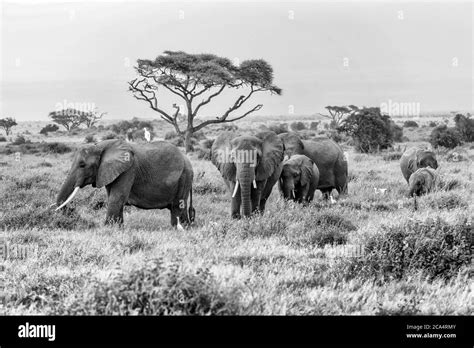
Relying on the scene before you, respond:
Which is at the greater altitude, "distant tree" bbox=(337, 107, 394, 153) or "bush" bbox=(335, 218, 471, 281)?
"distant tree" bbox=(337, 107, 394, 153)

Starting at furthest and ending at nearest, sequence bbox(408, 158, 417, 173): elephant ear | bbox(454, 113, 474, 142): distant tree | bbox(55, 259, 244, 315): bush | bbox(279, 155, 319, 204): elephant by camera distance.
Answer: bbox(454, 113, 474, 142): distant tree < bbox(408, 158, 417, 173): elephant ear < bbox(279, 155, 319, 204): elephant < bbox(55, 259, 244, 315): bush

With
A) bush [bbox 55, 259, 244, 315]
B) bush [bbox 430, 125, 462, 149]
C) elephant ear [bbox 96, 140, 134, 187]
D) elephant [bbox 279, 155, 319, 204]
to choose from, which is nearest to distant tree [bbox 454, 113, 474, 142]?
bush [bbox 430, 125, 462, 149]

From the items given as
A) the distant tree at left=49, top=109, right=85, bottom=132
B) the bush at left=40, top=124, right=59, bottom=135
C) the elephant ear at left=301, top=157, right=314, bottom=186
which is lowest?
the elephant ear at left=301, top=157, right=314, bottom=186

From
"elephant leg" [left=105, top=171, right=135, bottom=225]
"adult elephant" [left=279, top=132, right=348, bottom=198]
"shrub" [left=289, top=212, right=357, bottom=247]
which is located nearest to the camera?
"shrub" [left=289, top=212, right=357, bottom=247]

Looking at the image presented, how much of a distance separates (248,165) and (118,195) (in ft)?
7.42

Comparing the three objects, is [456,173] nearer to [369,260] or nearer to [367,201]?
[367,201]

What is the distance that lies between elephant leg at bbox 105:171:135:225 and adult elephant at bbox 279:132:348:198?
19.0 ft

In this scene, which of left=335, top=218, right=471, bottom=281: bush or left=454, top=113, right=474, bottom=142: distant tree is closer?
left=335, top=218, right=471, bottom=281: bush

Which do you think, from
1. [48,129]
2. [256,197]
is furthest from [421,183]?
[48,129]

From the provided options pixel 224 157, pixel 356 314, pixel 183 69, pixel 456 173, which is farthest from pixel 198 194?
pixel 183 69

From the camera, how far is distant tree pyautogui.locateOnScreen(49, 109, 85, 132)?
172ft

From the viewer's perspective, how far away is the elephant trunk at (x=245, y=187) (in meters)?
11.2

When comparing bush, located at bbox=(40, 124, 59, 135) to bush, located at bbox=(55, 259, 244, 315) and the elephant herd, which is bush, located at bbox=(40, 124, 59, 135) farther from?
bush, located at bbox=(55, 259, 244, 315)
